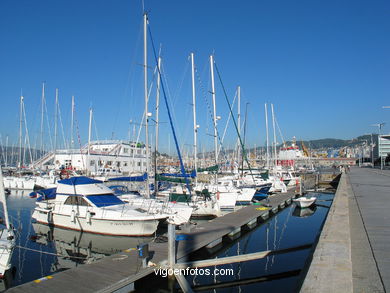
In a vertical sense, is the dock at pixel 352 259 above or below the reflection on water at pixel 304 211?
above

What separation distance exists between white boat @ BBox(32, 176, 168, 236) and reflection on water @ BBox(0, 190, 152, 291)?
46 centimetres

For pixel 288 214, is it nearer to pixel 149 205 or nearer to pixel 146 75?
pixel 149 205

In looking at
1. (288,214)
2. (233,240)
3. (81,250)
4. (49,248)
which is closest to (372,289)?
(233,240)

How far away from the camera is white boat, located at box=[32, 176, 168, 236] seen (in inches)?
701

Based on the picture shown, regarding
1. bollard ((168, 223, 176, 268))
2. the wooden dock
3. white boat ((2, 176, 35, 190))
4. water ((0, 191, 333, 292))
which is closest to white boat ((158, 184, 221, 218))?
water ((0, 191, 333, 292))

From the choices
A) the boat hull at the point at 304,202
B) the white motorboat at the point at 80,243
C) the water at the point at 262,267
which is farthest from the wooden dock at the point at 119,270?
the boat hull at the point at 304,202

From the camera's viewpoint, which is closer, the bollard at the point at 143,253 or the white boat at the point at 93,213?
the bollard at the point at 143,253

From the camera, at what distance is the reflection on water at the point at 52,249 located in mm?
13109

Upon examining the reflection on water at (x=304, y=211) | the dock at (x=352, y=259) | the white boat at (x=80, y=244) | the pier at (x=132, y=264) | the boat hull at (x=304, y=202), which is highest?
the dock at (x=352, y=259)

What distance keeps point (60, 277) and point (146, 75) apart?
14537mm

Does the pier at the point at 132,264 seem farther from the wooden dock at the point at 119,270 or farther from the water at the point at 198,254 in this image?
the water at the point at 198,254

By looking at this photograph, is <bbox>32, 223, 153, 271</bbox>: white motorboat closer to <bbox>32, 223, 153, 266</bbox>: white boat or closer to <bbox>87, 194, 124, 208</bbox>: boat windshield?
<bbox>32, 223, 153, 266</bbox>: white boat

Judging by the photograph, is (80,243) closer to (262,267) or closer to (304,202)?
(262,267)

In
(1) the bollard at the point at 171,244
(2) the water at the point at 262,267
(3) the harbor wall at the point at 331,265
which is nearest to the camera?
(3) the harbor wall at the point at 331,265
